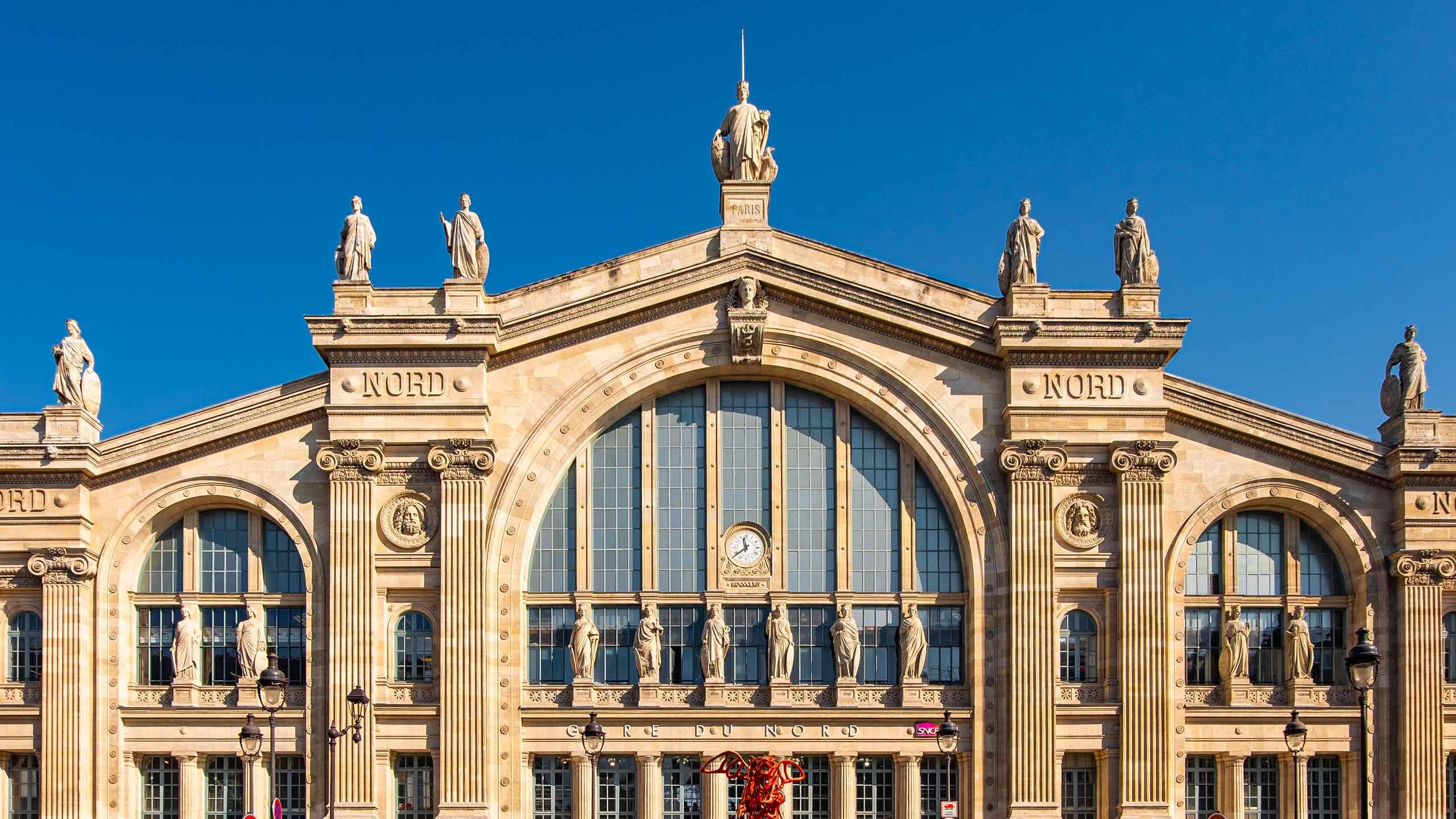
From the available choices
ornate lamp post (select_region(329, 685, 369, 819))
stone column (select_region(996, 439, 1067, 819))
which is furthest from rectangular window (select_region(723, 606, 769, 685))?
ornate lamp post (select_region(329, 685, 369, 819))

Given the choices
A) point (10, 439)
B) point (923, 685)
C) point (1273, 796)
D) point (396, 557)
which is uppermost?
point (10, 439)

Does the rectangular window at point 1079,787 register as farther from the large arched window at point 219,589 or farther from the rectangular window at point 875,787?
the large arched window at point 219,589

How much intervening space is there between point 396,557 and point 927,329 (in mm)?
15550

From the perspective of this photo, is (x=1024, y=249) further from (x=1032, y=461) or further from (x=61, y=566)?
(x=61, y=566)

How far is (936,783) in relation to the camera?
1673 inches

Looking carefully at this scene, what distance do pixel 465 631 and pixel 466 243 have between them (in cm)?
1047

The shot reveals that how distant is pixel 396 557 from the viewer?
42.3 meters

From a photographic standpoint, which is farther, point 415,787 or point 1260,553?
point 1260,553

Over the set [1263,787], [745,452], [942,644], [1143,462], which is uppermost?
[745,452]

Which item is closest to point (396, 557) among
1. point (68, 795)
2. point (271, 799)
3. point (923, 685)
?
point (271, 799)

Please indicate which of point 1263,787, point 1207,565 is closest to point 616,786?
point 1207,565

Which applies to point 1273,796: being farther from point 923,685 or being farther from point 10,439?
point 10,439

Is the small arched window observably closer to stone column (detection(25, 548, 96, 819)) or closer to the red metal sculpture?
the red metal sculpture

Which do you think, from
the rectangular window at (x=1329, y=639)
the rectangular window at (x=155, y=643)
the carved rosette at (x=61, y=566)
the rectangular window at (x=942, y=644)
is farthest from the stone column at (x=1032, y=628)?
the carved rosette at (x=61, y=566)
